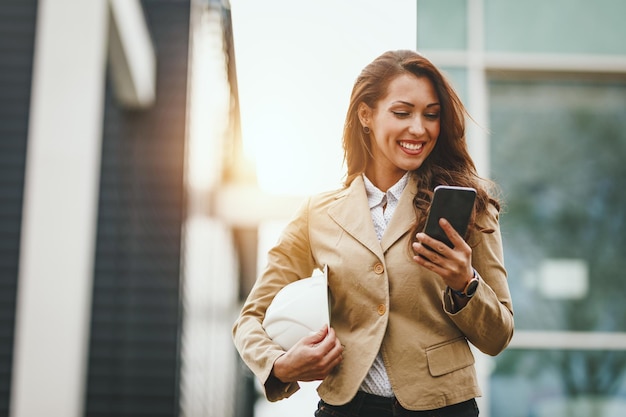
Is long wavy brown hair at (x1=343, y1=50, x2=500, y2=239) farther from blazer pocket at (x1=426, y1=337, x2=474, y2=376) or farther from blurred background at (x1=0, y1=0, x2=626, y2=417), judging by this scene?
blurred background at (x1=0, y1=0, x2=626, y2=417)

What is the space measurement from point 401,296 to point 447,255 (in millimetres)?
240

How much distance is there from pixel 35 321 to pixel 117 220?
430 centimetres

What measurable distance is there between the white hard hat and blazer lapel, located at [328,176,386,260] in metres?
0.11

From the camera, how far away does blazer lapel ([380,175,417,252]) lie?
5.82 feet

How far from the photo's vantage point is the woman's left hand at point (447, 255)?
1516 mm

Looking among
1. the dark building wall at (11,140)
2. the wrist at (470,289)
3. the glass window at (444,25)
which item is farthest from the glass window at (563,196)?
the dark building wall at (11,140)

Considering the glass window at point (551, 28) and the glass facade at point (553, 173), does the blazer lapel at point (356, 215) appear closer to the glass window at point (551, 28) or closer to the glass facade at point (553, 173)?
the glass facade at point (553, 173)

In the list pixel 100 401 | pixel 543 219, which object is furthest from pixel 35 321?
pixel 100 401

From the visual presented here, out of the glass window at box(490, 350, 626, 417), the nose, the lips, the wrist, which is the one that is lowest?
the glass window at box(490, 350, 626, 417)

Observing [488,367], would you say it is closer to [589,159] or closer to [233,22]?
[589,159]

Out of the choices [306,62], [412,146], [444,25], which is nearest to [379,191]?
[412,146]

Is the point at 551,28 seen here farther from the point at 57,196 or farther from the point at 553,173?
the point at 57,196

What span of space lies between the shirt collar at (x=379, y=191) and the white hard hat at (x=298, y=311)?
0.23 m

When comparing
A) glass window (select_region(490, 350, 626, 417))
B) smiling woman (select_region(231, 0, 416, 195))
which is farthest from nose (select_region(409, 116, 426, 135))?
glass window (select_region(490, 350, 626, 417))
